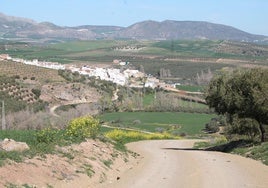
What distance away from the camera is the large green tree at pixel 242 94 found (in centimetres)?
3027

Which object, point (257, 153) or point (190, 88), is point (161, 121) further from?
point (257, 153)

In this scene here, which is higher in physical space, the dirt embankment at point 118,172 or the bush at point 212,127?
the dirt embankment at point 118,172

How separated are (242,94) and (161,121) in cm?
5691

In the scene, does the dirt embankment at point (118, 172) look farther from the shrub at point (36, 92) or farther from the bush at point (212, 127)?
the shrub at point (36, 92)

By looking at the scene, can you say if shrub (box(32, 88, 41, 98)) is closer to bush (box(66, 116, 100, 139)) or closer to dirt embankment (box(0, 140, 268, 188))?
bush (box(66, 116, 100, 139))

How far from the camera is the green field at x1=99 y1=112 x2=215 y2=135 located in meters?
79.8

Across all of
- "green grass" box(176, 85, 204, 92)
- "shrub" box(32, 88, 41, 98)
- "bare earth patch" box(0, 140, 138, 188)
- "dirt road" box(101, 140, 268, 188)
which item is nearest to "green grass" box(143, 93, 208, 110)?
"green grass" box(176, 85, 204, 92)

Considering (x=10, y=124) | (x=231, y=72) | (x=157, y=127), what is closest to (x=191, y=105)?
(x=157, y=127)

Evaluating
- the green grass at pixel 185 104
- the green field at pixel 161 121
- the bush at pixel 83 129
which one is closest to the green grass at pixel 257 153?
the bush at pixel 83 129

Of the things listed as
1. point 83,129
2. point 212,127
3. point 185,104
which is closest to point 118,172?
point 83,129

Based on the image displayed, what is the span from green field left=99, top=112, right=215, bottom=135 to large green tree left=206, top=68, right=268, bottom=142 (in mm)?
42483

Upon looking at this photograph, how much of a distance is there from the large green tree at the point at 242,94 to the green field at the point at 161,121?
42483 mm

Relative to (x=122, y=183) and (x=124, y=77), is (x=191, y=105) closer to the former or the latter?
(x=124, y=77)

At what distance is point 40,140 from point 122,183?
15.9ft
